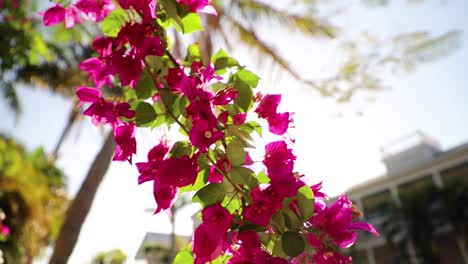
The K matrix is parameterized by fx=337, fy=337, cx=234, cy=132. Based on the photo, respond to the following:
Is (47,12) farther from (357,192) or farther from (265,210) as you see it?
(357,192)

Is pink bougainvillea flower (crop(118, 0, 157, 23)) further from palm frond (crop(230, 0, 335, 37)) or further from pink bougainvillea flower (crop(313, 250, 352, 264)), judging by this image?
palm frond (crop(230, 0, 335, 37))

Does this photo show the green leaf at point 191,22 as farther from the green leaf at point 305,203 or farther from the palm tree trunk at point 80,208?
the palm tree trunk at point 80,208

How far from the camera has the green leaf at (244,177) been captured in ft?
2.12

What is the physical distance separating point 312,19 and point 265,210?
→ 3.83 m

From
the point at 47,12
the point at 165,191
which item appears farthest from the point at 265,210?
A: the point at 47,12

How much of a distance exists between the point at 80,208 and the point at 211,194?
5.33ft

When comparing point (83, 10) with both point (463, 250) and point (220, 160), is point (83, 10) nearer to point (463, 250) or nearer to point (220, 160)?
point (220, 160)

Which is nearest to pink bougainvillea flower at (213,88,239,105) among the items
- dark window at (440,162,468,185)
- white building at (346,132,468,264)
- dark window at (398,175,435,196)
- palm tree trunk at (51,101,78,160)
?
palm tree trunk at (51,101,78,160)

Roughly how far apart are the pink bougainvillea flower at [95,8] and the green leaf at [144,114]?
0.42 m

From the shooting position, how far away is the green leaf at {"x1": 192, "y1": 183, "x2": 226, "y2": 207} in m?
0.67

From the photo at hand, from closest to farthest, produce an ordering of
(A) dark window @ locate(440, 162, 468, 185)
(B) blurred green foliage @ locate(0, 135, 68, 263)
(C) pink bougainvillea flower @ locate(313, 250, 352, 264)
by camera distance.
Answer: (C) pink bougainvillea flower @ locate(313, 250, 352, 264) < (B) blurred green foliage @ locate(0, 135, 68, 263) < (A) dark window @ locate(440, 162, 468, 185)

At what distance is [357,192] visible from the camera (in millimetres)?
24141

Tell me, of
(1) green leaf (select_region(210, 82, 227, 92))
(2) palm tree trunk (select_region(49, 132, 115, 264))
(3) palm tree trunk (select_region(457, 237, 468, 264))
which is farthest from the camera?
(3) palm tree trunk (select_region(457, 237, 468, 264))

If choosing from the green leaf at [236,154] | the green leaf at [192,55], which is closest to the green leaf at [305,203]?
the green leaf at [236,154]
